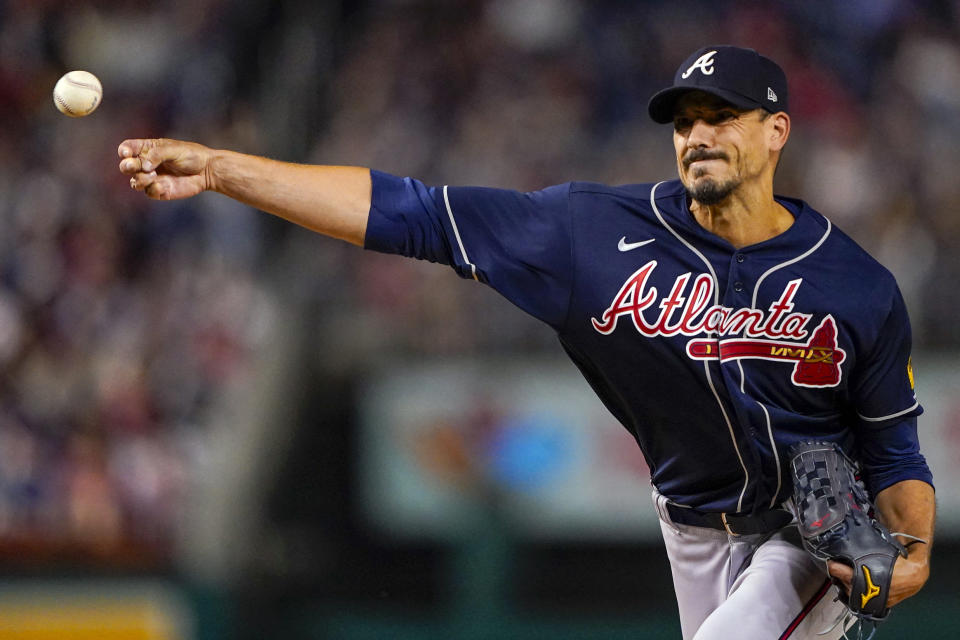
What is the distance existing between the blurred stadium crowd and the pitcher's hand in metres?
4.05

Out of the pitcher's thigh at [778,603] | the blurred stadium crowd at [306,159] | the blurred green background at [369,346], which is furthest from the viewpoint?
the blurred stadium crowd at [306,159]

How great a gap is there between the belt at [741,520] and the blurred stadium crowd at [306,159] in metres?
3.47

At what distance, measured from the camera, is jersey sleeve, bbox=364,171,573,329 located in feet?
11.5

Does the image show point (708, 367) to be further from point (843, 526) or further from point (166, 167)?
point (166, 167)

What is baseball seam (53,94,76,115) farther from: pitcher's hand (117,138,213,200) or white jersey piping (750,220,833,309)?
white jersey piping (750,220,833,309)

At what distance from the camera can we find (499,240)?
3.54 meters

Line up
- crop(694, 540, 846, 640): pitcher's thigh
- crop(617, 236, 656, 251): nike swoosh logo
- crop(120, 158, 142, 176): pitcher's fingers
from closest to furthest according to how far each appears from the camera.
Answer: crop(120, 158, 142, 176): pitcher's fingers < crop(694, 540, 846, 640): pitcher's thigh < crop(617, 236, 656, 251): nike swoosh logo

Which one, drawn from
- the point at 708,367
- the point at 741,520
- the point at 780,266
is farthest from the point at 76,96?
the point at 741,520

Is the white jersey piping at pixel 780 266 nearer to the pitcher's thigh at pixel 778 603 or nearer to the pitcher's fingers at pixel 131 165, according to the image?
the pitcher's thigh at pixel 778 603

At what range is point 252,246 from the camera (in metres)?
8.95

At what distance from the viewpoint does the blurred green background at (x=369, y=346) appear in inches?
278

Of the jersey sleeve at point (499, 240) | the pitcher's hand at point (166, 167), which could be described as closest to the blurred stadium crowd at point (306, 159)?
the jersey sleeve at point (499, 240)

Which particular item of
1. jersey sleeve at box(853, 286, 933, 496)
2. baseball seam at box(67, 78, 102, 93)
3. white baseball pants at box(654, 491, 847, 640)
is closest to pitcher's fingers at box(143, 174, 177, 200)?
baseball seam at box(67, 78, 102, 93)

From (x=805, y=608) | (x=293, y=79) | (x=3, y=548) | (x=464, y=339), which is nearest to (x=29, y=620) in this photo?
(x=3, y=548)
